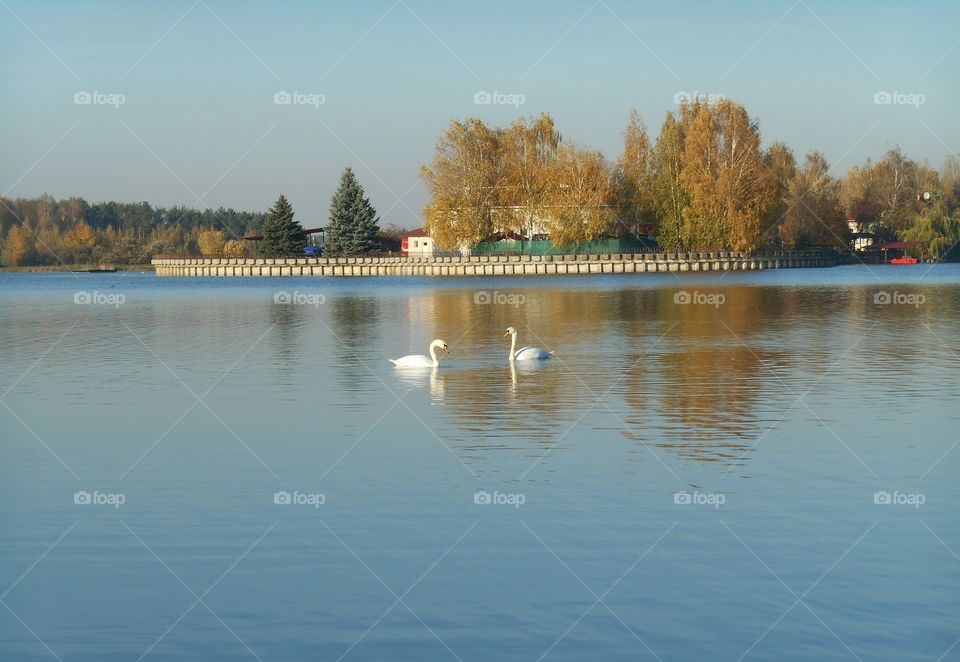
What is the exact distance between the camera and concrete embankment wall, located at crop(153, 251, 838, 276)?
104 meters

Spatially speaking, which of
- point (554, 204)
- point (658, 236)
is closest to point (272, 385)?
point (554, 204)

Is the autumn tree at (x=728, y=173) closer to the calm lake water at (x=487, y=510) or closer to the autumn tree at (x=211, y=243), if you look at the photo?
the calm lake water at (x=487, y=510)

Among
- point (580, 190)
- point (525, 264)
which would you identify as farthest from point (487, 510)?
point (525, 264)

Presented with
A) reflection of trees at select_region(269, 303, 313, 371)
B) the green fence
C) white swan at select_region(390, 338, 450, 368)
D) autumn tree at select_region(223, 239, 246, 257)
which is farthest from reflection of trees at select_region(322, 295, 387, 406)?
autumn tree at select_region(223, 239, 246, 257)

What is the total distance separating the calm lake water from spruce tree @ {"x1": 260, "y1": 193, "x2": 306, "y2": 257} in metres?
103

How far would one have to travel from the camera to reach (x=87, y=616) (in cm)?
919

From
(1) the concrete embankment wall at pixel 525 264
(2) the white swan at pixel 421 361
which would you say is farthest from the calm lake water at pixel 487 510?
(1) the concrete embankment wall at pixel 525 264

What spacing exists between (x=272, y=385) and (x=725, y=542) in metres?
13.9

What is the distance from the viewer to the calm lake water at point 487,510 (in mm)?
8766

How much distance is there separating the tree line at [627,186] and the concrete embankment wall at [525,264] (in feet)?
6.24

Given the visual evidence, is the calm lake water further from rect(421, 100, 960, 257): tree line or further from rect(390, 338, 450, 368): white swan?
rect(421, 100, 960, 257): tree line

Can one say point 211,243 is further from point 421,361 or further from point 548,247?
point 421,361

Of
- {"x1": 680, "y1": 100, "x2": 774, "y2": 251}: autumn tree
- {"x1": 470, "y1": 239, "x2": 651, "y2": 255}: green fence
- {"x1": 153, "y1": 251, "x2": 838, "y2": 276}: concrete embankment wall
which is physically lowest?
{"x1": 153, "y1": 251, "x2": 838, "y2": 276}: concrete embankment wall

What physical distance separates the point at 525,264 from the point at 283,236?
107 feet
